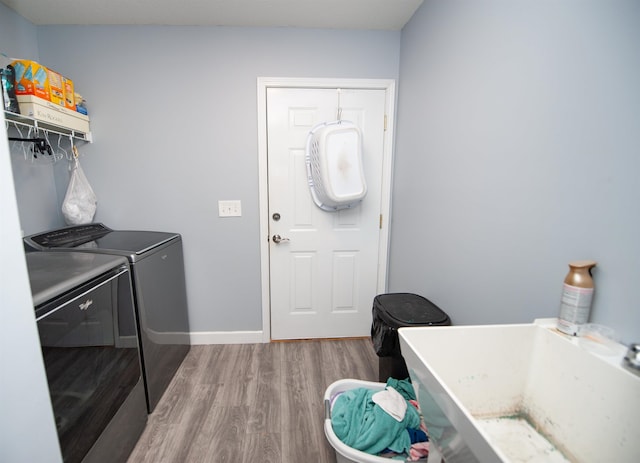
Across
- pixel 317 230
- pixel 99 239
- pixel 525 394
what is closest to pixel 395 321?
pixel 525 394

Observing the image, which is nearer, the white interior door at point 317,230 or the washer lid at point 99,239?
the washer lid at point 99,239

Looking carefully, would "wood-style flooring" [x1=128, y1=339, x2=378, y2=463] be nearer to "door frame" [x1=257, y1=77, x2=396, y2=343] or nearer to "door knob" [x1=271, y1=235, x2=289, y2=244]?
"door frame" [x1=257, y1=77, x2=396, y2=343]

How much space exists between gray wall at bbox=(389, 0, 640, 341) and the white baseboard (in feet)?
4.81

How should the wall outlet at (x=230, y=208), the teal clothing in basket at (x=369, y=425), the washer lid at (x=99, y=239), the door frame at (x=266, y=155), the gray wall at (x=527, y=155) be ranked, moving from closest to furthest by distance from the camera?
the gray wall at (x=527, y=155) → the teal clothing in basket at (x=369, y=425) → the washer lid at (x=99, y=239) → the door frame at (x=266, y=155) → the wall outlet at (x=230, y=208)

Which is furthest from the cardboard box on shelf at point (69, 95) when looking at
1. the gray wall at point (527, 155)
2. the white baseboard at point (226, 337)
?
the gray wall at point (527, 155)

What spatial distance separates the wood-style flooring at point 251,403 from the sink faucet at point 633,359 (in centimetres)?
128

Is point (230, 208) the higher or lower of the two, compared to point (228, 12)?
lower

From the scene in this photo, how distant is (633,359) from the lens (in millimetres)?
552

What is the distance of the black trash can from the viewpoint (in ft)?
4.34

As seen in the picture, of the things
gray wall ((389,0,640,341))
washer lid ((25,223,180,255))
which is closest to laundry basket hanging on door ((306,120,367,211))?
gray wall ((389,0,640,341))

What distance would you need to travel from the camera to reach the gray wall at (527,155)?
2.15 ft

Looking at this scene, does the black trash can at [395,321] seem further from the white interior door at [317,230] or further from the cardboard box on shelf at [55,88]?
the cardboard box on shelf at [55,88]

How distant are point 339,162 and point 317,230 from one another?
23.5 inches

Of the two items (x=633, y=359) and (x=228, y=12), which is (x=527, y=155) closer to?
(x=633, y=359)
